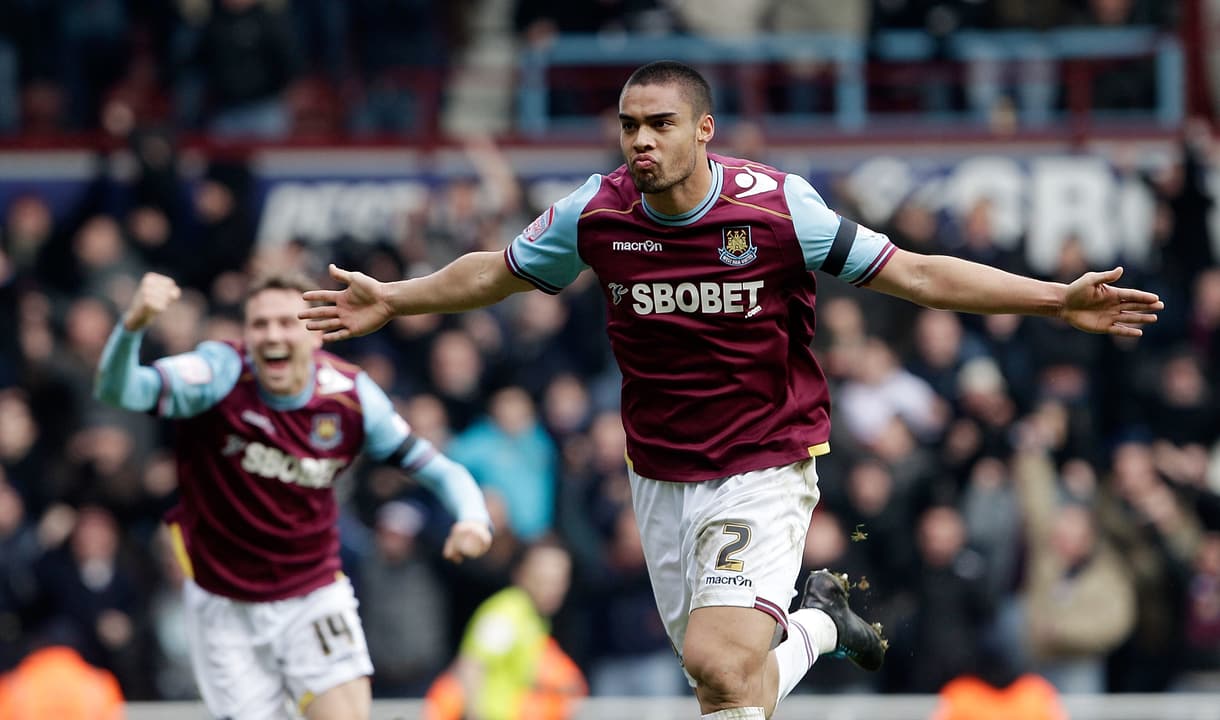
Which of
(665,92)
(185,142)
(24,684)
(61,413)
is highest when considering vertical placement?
(665,92)

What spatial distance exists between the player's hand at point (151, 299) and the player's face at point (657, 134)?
7.01 feet

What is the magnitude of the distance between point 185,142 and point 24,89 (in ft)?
7.42

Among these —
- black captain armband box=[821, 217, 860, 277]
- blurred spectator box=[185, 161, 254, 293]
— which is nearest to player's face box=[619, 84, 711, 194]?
black captain armband box=[821, 217, 860, 277]

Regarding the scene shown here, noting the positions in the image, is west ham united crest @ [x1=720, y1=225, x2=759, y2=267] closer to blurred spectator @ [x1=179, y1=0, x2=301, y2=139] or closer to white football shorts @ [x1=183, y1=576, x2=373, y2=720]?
white football shorts @ [x1=183, y1=576, x2=373, y2=720]

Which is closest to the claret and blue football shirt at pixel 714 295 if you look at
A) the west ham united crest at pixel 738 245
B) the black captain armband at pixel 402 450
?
the west ham united crest at pixel 738 245

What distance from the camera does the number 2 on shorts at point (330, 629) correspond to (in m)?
9.05

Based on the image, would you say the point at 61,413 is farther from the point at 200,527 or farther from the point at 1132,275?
the point at 1132,275

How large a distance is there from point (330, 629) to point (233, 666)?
1.54ft

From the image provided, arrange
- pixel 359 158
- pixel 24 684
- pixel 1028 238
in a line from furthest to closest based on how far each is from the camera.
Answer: pixel 359 158 < pixel 1028 238 < pixel 24 684

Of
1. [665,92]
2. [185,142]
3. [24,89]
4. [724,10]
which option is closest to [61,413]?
[185,142]

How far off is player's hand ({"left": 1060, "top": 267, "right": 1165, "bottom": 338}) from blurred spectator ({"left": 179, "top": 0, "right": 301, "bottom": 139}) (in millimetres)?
10938

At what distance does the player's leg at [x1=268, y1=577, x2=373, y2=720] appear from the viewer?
9000 millimetres

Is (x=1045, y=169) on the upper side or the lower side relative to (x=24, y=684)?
upper

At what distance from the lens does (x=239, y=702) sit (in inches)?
357
